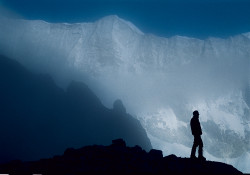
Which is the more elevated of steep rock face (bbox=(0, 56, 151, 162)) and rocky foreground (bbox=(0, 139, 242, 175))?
steep rock face (bbox=(0, 56, 151, 162))

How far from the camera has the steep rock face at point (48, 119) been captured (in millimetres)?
98150

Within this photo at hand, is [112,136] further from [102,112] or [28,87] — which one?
[28,87]

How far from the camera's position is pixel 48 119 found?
118062 millimetres

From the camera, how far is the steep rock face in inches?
3864

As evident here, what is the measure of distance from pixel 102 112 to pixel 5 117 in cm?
4564

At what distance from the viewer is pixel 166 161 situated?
15.0 metres

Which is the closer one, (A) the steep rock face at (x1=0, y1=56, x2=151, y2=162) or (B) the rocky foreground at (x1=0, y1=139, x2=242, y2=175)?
(B) the rocky foreground at (x1=0, y1=139, x2=242, y2=175)

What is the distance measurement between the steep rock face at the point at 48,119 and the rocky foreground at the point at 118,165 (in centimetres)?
8193

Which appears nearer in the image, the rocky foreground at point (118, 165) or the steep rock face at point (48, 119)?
the rocky foreground at point (118, 165)

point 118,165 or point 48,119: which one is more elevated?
point 48,119

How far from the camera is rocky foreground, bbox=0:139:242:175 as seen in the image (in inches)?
519

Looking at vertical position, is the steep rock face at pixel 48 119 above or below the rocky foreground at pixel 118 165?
above

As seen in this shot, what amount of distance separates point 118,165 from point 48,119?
110 meters

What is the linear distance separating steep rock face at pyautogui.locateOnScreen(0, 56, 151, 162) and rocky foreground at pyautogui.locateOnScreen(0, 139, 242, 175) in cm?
8193
